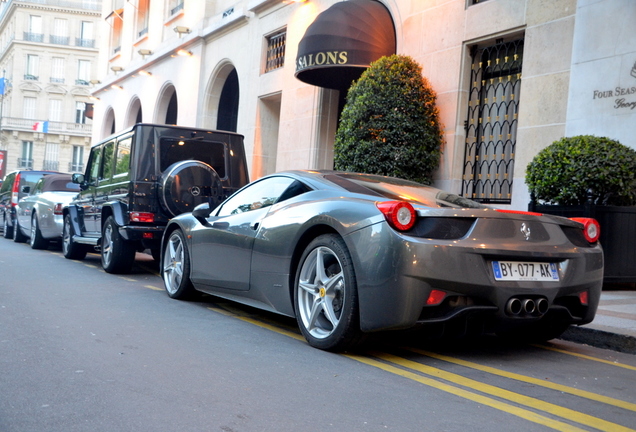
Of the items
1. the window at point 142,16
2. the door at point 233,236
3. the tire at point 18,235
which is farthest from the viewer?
the window at point 142,16

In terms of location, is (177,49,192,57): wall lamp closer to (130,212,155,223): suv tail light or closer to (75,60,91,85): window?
(130,212,155,223): suv tail light

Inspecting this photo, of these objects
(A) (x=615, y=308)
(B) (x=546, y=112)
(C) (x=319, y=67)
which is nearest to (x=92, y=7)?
(C) (x=319, y=67)

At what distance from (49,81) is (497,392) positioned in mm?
68111

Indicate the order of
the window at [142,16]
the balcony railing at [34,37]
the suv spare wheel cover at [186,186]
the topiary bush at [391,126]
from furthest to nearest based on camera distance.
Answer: the balcony railing at [34,37] → the window at [142,16] → the topiary bush at [391,126] → the suv spare wheel cover at [186,186]

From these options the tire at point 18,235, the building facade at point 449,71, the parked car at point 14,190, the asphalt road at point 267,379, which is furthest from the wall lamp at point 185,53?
the asphalt road at point 267,379

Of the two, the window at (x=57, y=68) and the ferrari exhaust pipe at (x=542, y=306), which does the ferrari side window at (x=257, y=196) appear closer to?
the ferrari exhaust pipe at (x=542, y=306)

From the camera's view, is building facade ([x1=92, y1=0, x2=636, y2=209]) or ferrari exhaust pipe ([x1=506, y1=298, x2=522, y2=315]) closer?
ferrari exhaust pipe ([x1=506, y1=298, x2=522, y2=315])

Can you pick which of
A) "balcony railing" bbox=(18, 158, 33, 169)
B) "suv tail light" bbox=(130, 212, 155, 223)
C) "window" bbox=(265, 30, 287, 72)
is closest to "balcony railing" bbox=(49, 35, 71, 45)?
"balcony railing" bbox=(18, 158, 33, 169)

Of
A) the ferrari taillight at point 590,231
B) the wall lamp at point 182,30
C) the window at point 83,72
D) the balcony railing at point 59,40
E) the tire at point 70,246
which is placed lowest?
the tire at point 70,246

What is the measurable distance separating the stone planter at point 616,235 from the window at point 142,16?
2433 centimetres

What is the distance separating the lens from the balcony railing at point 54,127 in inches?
2547

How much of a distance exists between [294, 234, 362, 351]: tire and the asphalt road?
135 mm

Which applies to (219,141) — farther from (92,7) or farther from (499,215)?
(92,7)

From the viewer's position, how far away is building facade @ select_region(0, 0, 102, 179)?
64812 mm
